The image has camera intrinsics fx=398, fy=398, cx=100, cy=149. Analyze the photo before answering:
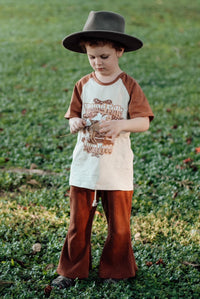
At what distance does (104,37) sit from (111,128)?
0.61 meters

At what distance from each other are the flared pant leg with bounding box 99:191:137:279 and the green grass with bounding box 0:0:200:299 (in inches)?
4.5

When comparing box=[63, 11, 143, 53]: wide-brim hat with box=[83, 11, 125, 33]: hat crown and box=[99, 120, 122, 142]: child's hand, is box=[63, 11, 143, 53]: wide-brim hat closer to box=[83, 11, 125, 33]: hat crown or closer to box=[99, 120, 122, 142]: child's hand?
box=[83, 11, 125, 33]: hat crown

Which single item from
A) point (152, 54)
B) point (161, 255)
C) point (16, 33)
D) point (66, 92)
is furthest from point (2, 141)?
point (16, 33)

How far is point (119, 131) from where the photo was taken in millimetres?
2699

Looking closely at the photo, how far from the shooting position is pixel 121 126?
2713mm

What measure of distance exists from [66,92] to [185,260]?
565 cm

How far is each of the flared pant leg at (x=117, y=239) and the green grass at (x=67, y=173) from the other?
114 mm

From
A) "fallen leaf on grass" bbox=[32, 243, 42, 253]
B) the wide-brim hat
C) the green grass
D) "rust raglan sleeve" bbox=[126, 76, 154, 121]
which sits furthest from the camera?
"fallen leaf on grass" bbox=[32, 243, 42, 253]

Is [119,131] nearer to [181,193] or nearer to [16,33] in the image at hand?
[181,193]

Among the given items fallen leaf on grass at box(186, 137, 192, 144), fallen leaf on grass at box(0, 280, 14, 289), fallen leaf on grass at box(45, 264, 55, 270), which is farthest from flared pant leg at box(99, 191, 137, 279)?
fallen leaf on grass at box(186, 137, 192, 144)

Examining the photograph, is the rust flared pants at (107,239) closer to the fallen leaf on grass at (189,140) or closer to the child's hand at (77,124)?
the child's hand at (77,124)

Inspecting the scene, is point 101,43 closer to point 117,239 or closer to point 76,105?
point 76,105

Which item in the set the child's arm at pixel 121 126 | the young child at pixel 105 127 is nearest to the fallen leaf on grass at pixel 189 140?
Answer: the young child at pixel 105 127

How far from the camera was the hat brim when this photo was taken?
2625mm
